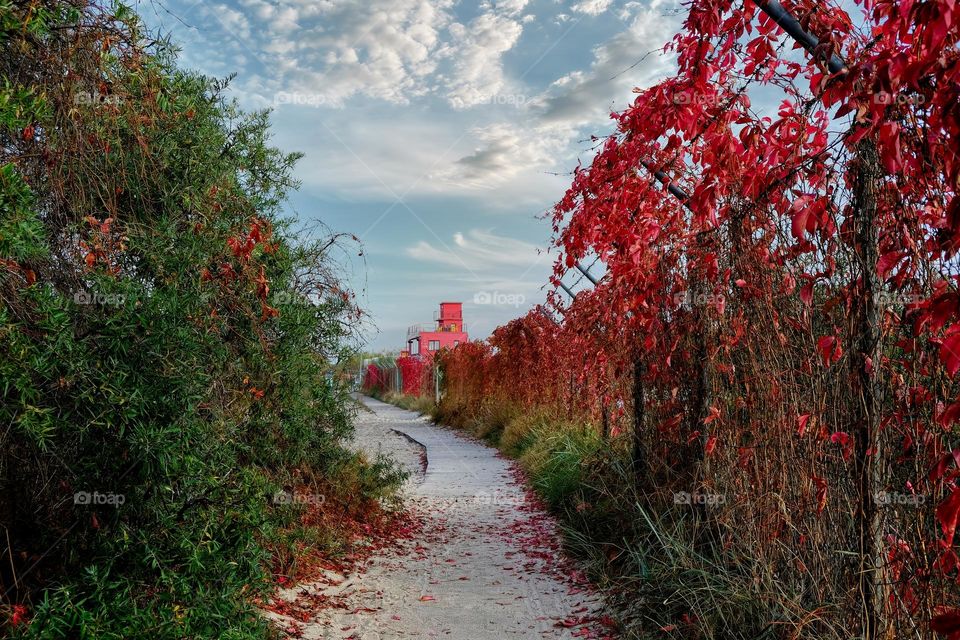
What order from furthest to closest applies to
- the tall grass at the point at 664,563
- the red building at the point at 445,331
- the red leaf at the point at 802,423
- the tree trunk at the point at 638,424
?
1. the red building at the point at 445,331
2. the tree trunk at the point at 638,424
3. the tall grass at the point at 664,563
4. the red leaf at the point at 802,423

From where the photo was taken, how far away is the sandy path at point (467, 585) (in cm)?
454

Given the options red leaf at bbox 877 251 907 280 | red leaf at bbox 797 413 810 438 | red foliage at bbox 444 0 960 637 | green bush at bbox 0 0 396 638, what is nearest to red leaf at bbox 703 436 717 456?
red foliage at bbox 444 0 960 637

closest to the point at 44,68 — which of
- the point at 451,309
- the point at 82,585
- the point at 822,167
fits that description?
the point at 82,585

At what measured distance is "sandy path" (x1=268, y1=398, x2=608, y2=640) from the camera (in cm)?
454

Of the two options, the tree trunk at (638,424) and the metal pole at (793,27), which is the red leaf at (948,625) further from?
the tree trunk at (638,424)

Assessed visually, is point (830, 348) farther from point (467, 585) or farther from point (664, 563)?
point (467, 585)

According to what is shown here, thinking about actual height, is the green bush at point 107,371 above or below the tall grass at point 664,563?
above

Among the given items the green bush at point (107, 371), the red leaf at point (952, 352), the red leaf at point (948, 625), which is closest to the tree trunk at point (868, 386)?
the red leaf at point (952, 352)

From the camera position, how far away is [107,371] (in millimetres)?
3266

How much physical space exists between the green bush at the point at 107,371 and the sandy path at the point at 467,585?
3.81 ft

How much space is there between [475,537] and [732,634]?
12.9 feet

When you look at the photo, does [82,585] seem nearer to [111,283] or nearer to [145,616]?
[145,616]

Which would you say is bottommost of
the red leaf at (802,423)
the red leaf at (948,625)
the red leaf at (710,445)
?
the red leaf at (948,625)

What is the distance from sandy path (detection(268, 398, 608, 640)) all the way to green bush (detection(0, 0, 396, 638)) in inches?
45.8
